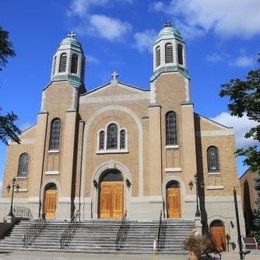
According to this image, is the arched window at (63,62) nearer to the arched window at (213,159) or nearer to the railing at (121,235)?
A: the arched window at (213,159)

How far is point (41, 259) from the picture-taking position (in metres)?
16.6

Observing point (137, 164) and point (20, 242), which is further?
point (137, 164)

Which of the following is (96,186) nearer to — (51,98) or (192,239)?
(51,98)

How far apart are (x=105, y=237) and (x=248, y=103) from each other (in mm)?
13184

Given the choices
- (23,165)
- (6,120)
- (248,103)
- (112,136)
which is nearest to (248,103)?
(248,103)

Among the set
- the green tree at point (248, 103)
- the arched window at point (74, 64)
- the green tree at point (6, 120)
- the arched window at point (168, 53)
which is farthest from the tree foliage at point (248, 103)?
the arched window at point (74, 64)

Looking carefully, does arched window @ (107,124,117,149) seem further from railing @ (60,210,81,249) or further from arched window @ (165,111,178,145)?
railing @ (60,210,81,249)

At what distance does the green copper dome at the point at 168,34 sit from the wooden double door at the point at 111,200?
12560 mm

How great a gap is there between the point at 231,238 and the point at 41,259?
536 inches

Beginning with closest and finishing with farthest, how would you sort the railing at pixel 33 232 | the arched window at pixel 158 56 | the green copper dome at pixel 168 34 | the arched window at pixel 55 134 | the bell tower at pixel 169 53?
the railing at pixel 33 232 < the arched window at pixel 55 134 < the bell tower at pixel 169 53 < the arched window at pixel 158 56 < the green copper dome at pixel 168 34

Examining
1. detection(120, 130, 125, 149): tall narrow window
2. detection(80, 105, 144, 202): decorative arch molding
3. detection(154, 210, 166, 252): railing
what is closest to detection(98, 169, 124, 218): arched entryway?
detection(80, 105, 144, 202): decorative arch molding

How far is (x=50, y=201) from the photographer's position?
2770 cm

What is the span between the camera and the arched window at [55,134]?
95.5 feet

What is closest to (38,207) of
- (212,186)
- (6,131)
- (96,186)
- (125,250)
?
(96,186)
